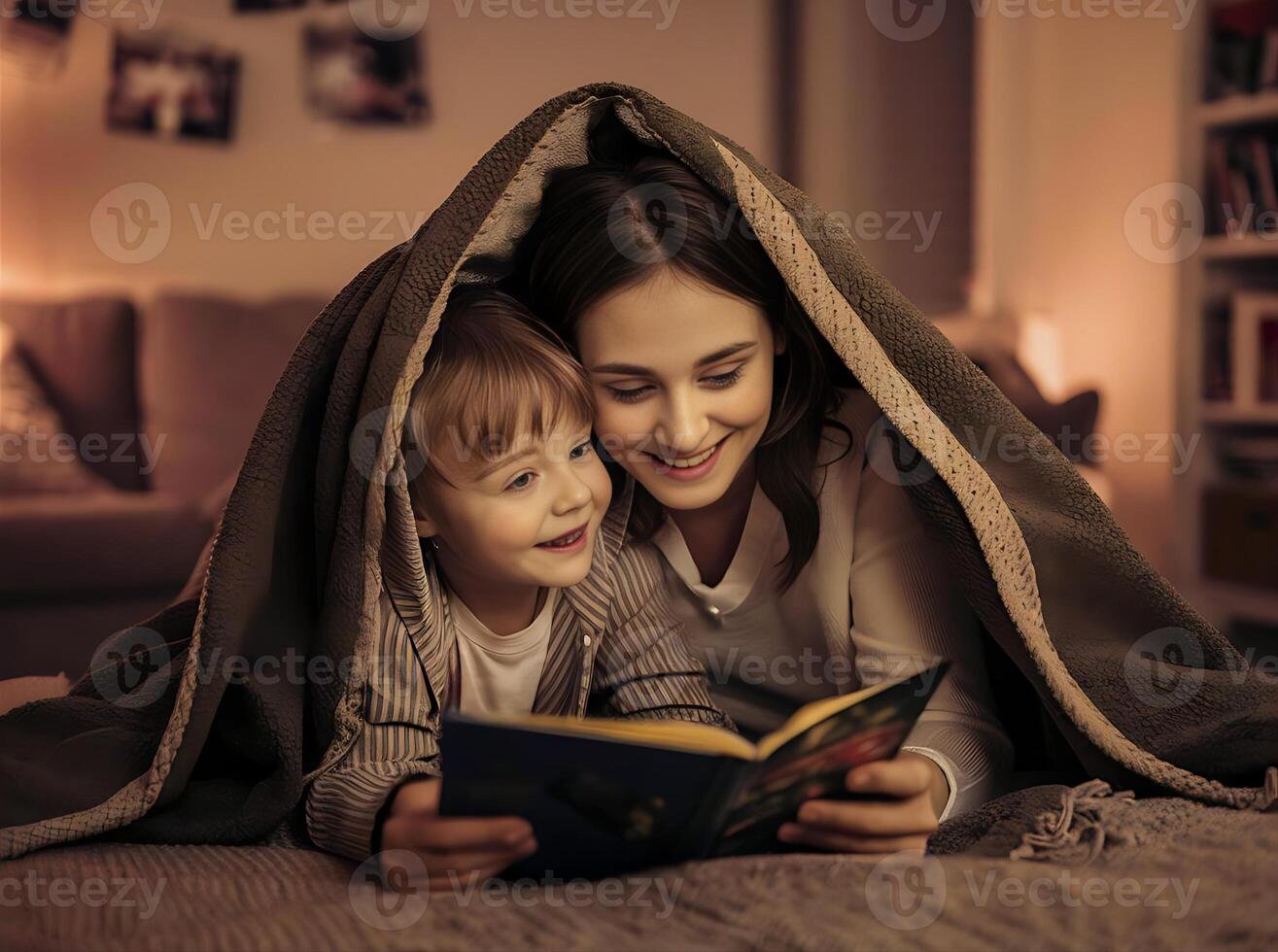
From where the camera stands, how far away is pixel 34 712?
0.89 m

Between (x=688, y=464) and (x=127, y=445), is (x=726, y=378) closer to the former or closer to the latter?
(x=688, y=464)

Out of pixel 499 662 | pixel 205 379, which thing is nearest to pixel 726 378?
pixel 499 662

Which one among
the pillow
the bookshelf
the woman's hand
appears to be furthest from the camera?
the bookshelf

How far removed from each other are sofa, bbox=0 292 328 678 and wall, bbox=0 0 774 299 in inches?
12.0

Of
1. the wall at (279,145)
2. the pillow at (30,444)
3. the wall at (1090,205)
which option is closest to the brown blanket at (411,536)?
the pillow at (30,444)

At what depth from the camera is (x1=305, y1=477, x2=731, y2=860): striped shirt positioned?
2.74ft

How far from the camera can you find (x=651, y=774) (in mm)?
626

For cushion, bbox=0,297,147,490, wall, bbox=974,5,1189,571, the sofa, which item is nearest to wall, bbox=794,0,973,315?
wall, bbox=974,5,1189,571

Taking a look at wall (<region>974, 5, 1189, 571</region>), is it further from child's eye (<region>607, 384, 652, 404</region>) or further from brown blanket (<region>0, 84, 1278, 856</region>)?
child's eye (<region>607, 384, 652, 404</region>)

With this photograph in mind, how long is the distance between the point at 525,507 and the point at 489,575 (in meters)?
0.08

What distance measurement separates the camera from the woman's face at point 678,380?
88 centimetres

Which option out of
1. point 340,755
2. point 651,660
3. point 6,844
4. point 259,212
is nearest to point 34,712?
point 6,844

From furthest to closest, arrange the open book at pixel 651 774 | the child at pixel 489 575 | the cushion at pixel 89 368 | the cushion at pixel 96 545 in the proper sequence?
the cushion at pixel 89 368, the cushion at pixel 96 545, the child at pixel 489 575, the open book at pixel 651 774

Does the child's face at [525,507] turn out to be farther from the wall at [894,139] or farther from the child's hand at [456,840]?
the wall at [894,139]
